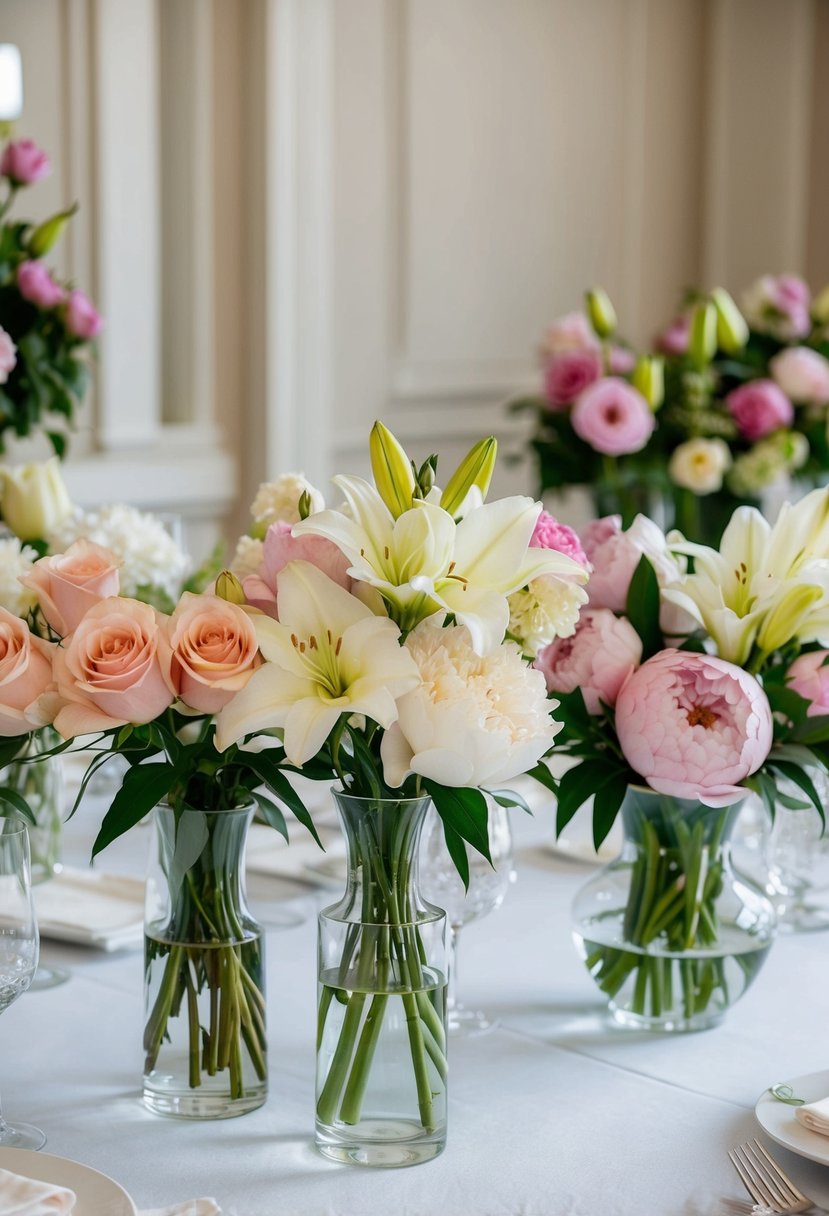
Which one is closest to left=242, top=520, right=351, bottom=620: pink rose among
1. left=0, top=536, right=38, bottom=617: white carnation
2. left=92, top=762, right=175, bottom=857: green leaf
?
left=92, top=762, right=175, bottom=857: green leaf

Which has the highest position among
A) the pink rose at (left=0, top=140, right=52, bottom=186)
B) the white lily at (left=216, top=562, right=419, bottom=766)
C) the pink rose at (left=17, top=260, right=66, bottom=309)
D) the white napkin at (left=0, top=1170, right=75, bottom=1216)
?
the pink rose at (left=0, top=140, right=52, bottom=186)

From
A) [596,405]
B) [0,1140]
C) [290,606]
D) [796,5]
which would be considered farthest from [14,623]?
[796,5]

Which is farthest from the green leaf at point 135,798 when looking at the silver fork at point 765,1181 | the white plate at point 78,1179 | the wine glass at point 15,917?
the silver fork at point 765,1181

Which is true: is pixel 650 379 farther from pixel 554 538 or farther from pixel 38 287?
pixel 554 538

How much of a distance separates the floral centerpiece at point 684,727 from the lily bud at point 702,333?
1.55 metres

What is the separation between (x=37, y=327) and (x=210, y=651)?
1177 millimetres

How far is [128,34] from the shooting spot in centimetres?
290

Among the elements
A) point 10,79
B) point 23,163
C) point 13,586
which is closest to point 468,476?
point 13,586

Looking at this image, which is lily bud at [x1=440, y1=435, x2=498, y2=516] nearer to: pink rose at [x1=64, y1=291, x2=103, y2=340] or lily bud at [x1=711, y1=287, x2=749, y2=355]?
pink rose at [x1=64, y1=291, x2=103, y2=340]

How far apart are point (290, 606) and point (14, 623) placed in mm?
169

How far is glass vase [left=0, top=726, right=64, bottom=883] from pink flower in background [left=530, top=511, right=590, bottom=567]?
66 centimetres

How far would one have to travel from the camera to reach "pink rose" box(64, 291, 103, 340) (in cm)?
193

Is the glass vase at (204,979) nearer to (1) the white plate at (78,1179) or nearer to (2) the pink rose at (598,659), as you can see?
(1) the white plate at (78,1179)

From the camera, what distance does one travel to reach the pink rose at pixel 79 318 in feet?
6.33
